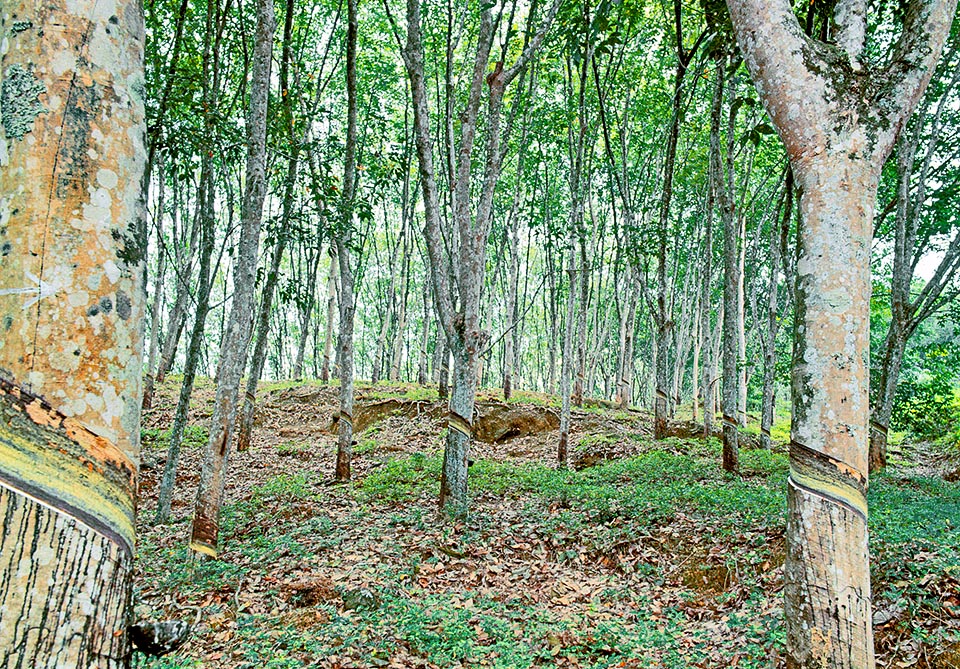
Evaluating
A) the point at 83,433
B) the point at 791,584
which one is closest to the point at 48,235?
the point at 83,433

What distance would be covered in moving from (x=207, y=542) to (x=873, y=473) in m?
9.74

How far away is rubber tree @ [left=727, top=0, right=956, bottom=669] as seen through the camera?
2469mm

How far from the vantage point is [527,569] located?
5.89 m

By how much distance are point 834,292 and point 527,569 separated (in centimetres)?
438

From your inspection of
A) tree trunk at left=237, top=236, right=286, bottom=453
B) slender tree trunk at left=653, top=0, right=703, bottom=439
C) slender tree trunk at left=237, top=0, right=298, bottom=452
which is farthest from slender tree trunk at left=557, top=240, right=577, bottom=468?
tree trunk at left=237, top=236, right=286, bottom=453

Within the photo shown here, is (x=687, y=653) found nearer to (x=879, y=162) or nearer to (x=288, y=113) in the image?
(x=879, y=162)

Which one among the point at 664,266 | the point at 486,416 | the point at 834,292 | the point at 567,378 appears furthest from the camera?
the point at 486,416

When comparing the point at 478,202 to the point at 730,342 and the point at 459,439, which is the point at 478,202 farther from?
the point at 730,342

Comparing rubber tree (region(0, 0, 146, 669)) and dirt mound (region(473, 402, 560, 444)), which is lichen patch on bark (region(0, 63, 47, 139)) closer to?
rubber tree (region(0, 0, 146, 669))

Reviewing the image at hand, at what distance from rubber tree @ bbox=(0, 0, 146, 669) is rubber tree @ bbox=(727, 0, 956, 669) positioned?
105 inches

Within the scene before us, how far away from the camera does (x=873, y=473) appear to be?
9016 mm

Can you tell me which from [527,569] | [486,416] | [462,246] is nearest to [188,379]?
[462,246]

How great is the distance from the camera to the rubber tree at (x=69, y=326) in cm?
100

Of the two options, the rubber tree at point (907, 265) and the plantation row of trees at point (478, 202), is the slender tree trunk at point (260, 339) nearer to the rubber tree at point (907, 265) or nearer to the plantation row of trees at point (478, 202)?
the plantation row of trees at point (478, 202)
